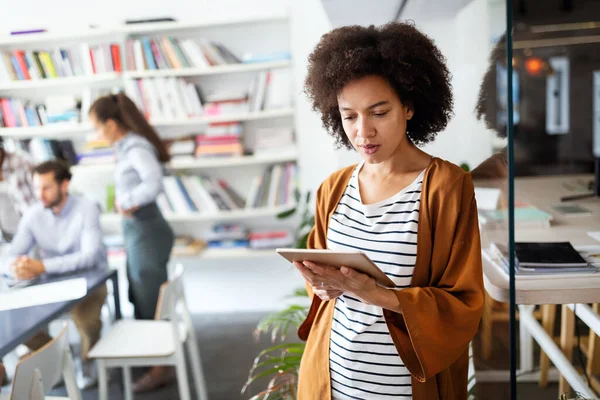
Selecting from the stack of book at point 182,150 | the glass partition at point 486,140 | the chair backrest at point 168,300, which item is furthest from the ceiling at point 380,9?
the stack of book at point 182,150

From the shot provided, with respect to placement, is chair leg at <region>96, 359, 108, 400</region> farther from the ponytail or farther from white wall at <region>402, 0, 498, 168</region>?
white wall at <region>402, 0, 498, 168</region>

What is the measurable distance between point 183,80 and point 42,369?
2.41m

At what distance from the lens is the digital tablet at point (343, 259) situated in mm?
1044

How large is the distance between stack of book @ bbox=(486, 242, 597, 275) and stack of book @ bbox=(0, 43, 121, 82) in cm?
292

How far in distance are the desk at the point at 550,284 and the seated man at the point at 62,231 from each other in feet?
6.48

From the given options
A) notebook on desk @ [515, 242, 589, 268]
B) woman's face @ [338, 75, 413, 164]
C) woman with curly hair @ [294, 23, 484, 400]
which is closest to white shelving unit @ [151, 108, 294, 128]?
notebook on desk @ [515, 242, 589, 268]

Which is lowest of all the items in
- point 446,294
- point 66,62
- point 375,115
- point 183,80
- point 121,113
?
point 446,294

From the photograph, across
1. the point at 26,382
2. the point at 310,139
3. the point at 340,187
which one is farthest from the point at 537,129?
the point at 26,382

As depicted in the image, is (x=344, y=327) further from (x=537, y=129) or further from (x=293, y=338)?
(x=537, y=129)

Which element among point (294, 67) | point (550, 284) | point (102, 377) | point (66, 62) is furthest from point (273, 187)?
point (550, 284)

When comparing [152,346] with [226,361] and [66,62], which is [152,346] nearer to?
[226,361]

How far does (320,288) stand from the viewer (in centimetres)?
120

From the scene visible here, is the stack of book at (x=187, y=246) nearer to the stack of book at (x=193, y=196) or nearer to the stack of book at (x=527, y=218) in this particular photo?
the stack of book at (x=193, y=196)

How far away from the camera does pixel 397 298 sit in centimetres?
110
